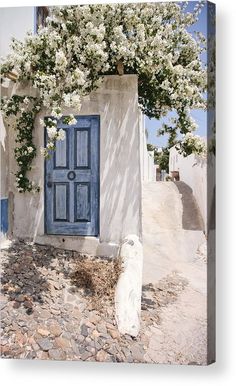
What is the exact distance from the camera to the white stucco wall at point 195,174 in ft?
10.9

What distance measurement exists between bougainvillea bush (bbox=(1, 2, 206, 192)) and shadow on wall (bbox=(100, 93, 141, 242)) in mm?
146

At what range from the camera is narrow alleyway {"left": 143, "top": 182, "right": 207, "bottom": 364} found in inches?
132

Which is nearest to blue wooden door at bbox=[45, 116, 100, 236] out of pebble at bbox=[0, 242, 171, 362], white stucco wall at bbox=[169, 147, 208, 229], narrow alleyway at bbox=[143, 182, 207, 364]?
pebble at bbox=[0, 242, 171, 362]

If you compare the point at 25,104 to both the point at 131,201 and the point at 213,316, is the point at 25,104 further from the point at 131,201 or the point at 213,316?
the point at 213,316

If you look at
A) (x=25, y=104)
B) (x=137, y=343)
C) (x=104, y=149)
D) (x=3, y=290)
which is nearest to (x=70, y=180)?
(x=104, y=149)

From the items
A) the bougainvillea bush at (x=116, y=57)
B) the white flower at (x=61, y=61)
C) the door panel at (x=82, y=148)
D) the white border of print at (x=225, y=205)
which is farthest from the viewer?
the door panel at (x=82, y=148)

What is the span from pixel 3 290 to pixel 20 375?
49 cm

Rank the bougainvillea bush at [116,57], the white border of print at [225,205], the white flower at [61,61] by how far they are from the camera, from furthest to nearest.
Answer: the white flower at [61,61] → the bougainvillea bush at [116,57] → the white border of print at [225,205]

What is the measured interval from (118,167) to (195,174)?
1.56ft

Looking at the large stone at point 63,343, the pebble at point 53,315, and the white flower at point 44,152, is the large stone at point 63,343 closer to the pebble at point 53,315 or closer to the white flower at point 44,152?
the pebble at point 53,315

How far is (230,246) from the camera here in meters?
3.29

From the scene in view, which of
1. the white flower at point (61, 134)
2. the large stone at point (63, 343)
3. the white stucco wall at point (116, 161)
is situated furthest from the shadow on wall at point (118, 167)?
the large stone at point (63, 343)

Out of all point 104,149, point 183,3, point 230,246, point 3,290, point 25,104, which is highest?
point 183,3

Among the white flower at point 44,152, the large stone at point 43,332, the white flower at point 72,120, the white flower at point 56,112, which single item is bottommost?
Answer: the large stone at point 43,332
